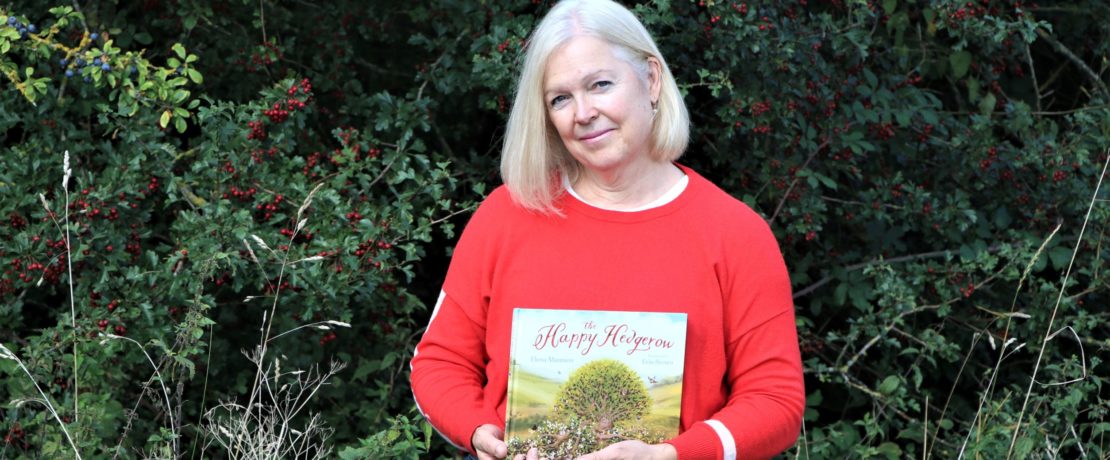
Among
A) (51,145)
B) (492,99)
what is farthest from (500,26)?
(51,145)

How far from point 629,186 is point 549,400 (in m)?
0.44

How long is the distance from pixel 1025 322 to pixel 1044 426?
452mm

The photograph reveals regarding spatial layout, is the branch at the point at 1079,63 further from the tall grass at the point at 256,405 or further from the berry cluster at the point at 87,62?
the berry cluster at the point at 87,62

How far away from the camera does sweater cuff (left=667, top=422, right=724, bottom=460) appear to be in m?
2.12

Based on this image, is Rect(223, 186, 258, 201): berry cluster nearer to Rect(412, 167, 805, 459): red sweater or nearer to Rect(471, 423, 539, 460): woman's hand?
Rect(412, 167, 805, 459): red sweater

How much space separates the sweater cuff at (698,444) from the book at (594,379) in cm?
3

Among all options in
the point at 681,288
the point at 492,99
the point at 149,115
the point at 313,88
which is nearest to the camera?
the point at 681,288

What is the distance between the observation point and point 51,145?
3633 millimetres

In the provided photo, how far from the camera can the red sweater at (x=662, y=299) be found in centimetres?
220

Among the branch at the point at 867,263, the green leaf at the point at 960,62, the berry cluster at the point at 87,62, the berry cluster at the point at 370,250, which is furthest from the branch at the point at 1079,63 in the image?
the berry cluster at the point at 87,62

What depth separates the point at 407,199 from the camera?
12.0 feet

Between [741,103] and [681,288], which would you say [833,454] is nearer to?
[741,103]

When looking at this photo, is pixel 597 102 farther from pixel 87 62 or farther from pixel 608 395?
pixel 87 62

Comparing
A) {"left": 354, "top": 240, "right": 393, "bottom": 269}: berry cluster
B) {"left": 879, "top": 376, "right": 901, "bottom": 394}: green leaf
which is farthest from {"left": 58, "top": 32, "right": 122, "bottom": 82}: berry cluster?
{"left": 879, "top": 376, "right": 901, "bottom": 394}: green leaf
